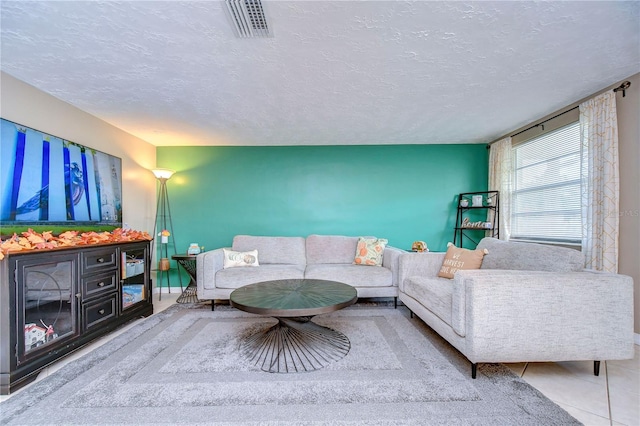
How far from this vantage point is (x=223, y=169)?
406cm

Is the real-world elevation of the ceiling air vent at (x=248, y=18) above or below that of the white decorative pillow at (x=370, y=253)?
above

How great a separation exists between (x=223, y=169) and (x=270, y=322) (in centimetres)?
250

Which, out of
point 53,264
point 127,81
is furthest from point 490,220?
point 53,264

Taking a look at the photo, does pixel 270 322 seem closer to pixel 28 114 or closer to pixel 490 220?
pixel 28 114

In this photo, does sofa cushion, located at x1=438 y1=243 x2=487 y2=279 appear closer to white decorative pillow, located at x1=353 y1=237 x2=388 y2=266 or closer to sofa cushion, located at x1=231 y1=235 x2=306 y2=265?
white decorative pillow, located at x1=353 y1=237 x2=388 y2=266

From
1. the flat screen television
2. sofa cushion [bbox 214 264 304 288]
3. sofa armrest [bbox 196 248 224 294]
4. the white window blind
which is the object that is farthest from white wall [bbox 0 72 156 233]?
the white window blind

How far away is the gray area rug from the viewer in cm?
135

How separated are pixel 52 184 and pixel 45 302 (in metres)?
1.12

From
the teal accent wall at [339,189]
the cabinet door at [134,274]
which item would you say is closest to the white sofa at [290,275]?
the cabinet door at [134,274]

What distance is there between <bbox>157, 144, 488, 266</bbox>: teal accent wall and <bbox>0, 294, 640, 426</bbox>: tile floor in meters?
2.30

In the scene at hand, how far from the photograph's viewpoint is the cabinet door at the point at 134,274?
8.53 ft

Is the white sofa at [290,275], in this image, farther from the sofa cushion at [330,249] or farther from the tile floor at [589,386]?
the tile floor at [589,386]

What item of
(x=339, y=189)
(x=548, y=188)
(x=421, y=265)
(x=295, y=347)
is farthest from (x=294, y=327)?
(x=548, y=188)

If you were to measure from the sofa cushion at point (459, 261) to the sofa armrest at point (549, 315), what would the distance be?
0.90m
